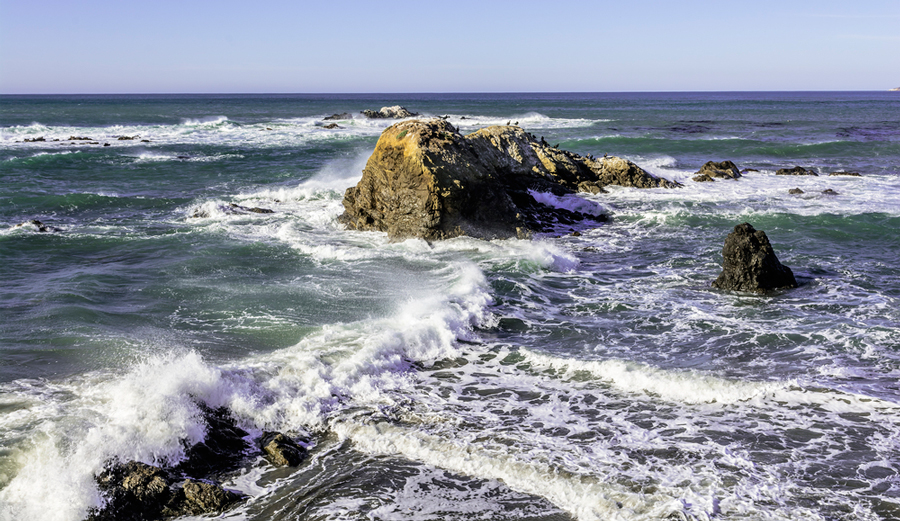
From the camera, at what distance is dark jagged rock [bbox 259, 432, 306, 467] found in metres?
5.53

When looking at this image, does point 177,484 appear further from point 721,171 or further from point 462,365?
point 721,171

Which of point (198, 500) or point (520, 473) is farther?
point (520, 473)

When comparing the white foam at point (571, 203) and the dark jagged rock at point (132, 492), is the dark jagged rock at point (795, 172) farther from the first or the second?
the dark jagged rock at point (132, 492)

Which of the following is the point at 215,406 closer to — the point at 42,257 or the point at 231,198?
the point at 42,257

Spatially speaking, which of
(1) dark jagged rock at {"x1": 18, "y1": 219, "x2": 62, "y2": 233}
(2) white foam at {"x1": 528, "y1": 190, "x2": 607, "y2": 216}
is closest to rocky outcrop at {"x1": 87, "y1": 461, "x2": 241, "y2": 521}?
(1) dark jagged rock at {"x1": 18, "y1": 219, "x2": 62, "y2": 233}

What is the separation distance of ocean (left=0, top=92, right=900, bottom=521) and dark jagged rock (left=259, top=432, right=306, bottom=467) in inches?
3.7

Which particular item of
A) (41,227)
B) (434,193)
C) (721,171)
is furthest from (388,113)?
(434,193)

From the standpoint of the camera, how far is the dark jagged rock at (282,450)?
18.1 ft

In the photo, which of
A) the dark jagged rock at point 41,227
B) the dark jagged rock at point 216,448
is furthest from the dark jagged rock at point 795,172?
the dark jagged rock at point 216,448

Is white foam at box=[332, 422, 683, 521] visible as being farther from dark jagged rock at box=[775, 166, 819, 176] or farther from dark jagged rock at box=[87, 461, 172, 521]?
dark jagged rock at box=[775, 166, 819, 176]

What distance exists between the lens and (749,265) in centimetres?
1002

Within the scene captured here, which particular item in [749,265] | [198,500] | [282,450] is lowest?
[198,500]

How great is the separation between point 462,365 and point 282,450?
2579 millimetres

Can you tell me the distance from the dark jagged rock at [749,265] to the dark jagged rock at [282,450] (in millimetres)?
7227
